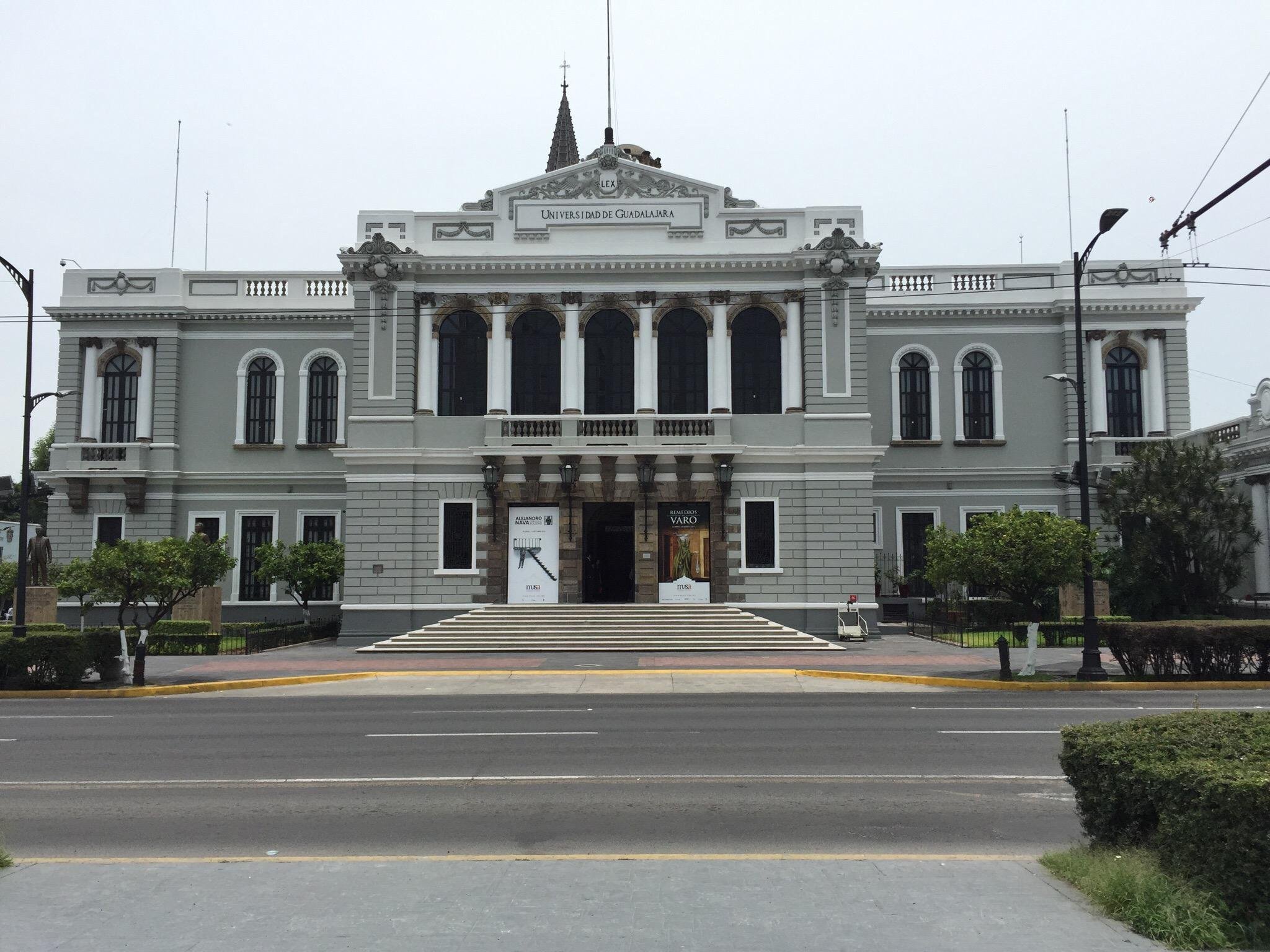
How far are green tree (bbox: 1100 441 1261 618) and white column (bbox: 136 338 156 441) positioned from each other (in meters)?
34.1

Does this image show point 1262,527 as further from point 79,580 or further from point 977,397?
point 79,580

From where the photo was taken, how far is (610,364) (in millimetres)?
35844

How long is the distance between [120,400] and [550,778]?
3537cm

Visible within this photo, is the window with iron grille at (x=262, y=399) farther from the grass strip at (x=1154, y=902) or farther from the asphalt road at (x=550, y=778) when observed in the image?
the grass strip at (x=1154, y=902)

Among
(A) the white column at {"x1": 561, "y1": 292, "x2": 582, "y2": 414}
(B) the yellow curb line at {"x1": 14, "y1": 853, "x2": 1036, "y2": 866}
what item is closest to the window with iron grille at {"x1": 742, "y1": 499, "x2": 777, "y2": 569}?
(A) the white column at {"x1": 561, "y1": 292, "x2": 582, "y2": 414}

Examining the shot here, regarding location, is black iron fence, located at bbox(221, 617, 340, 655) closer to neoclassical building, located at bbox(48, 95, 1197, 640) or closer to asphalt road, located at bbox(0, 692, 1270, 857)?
neoclassical building, located at bbox(48, 95, 1197, 640)

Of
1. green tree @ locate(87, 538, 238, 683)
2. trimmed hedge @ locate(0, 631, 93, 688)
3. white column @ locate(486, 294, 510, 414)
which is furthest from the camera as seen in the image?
white column @ locate(486, 294, 510, 414)

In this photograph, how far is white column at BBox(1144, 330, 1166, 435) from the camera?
1607 inches

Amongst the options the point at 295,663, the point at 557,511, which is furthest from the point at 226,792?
the point at 557,511

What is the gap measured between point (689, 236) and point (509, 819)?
27.7 meters

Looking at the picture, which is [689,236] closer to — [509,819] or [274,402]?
[274,402]

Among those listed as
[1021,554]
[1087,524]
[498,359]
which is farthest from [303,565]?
[1087,524]

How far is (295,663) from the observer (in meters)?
28.7

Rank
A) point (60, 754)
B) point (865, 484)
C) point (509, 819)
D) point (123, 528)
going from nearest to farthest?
point (509, 819) < point (60, 754) < point (865, 484) < point (123, 528)
